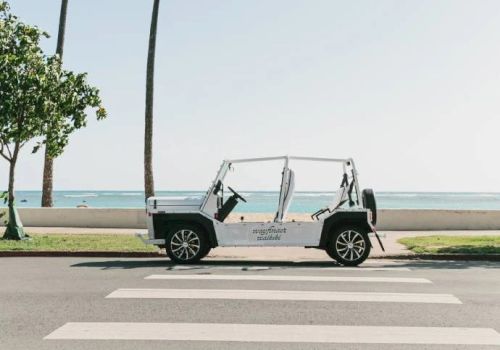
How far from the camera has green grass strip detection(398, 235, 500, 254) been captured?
15859 mm

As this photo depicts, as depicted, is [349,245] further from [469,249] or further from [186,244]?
[469,249]

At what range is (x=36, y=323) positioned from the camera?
725 cm

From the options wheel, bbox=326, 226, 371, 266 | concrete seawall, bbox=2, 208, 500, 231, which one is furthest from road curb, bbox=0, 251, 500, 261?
concrete seawall, bbox=2, 208, 500, 231

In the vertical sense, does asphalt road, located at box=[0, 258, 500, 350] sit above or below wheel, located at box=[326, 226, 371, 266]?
below

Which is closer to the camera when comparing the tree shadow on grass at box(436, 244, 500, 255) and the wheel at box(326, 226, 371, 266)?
the wheel at box(326, 226, 371, 266)

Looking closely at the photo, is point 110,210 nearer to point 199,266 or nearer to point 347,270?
point 199,266

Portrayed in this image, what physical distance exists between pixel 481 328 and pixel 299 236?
6.47 m

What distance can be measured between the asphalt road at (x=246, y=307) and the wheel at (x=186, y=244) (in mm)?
595

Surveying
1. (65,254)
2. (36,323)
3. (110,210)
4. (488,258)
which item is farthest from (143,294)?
(110,210)

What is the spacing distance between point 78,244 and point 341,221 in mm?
7380

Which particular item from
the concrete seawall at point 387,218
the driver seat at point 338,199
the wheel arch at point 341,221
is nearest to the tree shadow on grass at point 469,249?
the wheel arch at point 341,221

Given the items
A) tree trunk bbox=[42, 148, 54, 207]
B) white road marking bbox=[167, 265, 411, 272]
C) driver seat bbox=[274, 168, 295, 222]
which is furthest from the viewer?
tree trunk bbox=[42, 148, 54, 207]

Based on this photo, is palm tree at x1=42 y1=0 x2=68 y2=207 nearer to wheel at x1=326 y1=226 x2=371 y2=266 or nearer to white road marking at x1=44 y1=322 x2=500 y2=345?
wheel at x1=326 y1=226 x2=371 y2=266

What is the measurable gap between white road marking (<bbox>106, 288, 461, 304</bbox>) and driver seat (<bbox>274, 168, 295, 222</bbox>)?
3.73 metres
